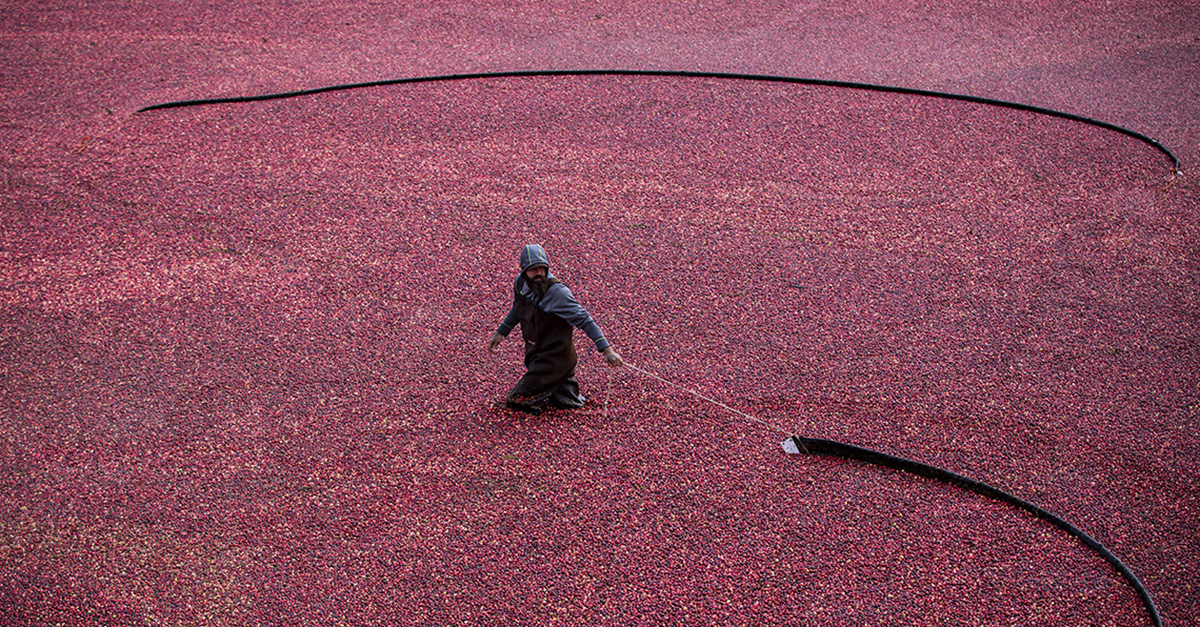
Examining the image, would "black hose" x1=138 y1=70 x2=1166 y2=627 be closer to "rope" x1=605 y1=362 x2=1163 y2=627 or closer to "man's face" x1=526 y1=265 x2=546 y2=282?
"rope" x1=605 y1=362 x2=1163 y2=627

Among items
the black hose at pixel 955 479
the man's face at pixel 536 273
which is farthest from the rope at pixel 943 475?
the man's face at pixel 536 273

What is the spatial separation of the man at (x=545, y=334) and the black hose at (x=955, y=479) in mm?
1557

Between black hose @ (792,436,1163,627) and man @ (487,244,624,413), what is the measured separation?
5.11 feet

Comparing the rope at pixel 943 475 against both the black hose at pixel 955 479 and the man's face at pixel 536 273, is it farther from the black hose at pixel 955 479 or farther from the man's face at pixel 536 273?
the man's face at pixel 536 273

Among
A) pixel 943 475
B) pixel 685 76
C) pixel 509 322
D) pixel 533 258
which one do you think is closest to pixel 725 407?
pixel 943 475

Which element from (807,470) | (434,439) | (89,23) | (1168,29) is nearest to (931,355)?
(807,470)

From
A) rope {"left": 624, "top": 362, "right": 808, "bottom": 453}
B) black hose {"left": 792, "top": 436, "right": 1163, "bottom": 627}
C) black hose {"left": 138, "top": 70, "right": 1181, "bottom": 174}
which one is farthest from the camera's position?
black hose {"left": 138, "top": 70, "right": 1181, "bottom": 174}

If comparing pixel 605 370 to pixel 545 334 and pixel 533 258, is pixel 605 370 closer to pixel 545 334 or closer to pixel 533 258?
pixel 545 334

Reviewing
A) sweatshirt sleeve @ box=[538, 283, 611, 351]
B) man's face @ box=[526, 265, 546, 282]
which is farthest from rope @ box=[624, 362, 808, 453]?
man's face @ box=[526, 265, 546, 282]

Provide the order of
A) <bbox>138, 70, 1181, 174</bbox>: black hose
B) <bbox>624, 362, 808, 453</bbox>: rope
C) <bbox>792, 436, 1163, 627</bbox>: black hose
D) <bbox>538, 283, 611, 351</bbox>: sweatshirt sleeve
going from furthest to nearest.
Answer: <bbox>138, 70, 1181, 174</bbox>: black hose < <bbox>624, 362, 808, 453</bbox>: rope < <bbox>538, 283, 611, 351</bbox>: sweatshirt sleeve < <bbox>792, 436, 1163, 627</bbox>: black hose

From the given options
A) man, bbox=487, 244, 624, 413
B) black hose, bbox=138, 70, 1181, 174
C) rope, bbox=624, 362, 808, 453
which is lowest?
rope, bbox=624, 362, 808, 453

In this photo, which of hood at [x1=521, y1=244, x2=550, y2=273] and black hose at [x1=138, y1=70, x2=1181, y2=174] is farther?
black hose at [x1=138, y1=70, x2=1181, y2=174]

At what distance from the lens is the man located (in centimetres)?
646

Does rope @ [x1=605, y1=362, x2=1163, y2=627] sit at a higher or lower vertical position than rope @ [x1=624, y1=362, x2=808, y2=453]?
lower
